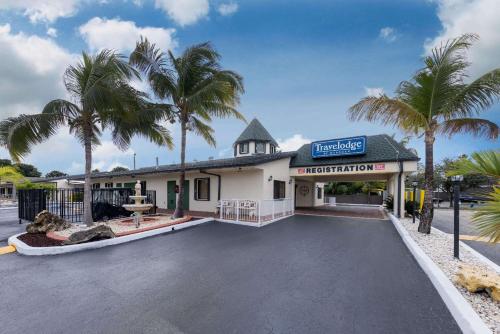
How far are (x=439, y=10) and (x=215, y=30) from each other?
960 centimetres

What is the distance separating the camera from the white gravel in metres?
3.20

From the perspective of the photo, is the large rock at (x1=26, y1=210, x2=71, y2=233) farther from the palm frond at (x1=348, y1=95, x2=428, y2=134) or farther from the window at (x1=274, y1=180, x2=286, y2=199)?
the palm frond at (x1=348, y1=95, x2=428, y2=134)

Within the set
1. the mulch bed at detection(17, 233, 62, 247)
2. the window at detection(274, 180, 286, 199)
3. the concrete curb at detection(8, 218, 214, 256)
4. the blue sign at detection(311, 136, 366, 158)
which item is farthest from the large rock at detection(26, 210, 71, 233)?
the blue sign at detection(311, 136, 366, 158)

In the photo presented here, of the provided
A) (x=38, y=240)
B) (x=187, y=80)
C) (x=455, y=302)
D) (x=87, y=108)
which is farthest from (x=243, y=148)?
(x=455, y=302)

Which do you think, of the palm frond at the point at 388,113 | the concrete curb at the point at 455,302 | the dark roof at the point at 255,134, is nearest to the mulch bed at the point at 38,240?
the concrete curb at the point at 455,302

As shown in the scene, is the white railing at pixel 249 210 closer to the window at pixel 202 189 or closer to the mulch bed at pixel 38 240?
the window at pixel 202 189

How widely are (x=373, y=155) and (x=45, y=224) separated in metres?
16.0

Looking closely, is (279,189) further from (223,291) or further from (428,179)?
(223,291)

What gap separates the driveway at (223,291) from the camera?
10.3ft

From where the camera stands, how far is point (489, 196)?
125 inches

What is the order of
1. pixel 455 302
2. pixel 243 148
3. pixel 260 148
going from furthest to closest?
pixel 243 148, pixel 260 148, pixel 455 302

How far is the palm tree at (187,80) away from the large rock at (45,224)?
15.0 ft

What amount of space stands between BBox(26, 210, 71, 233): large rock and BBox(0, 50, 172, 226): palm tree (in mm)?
901

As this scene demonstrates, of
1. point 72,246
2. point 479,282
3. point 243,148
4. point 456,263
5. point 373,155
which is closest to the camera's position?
point 479,282
